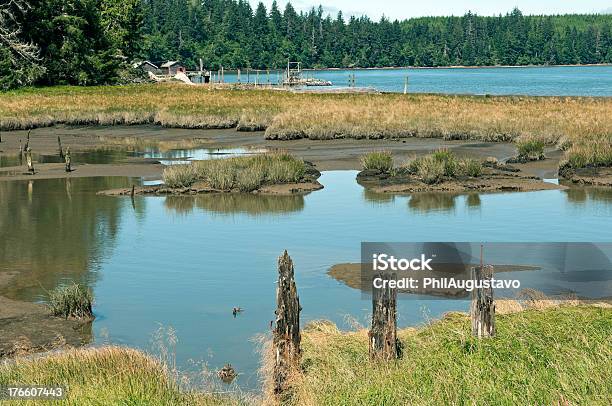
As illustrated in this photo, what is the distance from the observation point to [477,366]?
11289mm

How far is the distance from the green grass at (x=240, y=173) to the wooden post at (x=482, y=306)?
68.3ft

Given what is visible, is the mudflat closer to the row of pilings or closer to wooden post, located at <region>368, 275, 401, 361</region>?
the row of pilings

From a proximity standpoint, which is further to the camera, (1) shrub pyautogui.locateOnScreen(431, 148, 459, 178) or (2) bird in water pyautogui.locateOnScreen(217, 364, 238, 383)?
(1) shrub pyautogui.locateOnScreen(431, 148, 459, 178)

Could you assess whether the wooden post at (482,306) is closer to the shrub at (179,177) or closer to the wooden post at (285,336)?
the wooden post at (285,336)

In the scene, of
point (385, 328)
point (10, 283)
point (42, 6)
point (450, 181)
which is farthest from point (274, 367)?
point (42, 6)

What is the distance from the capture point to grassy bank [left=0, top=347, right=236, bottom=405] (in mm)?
10984

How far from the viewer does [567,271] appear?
19469mm

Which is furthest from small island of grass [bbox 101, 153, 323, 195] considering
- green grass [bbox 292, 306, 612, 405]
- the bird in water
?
green grass [bbox 292, 306, 612, 405]

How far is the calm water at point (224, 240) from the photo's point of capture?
16.6 meters

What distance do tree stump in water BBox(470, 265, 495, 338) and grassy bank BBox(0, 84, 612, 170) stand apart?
25423 millimetres

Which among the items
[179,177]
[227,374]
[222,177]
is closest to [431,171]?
[222,177]

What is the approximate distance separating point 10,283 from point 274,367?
9.40 m

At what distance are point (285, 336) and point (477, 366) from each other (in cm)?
227

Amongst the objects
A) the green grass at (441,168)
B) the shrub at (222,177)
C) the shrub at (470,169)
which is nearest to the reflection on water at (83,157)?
the shrub at (222,177)
